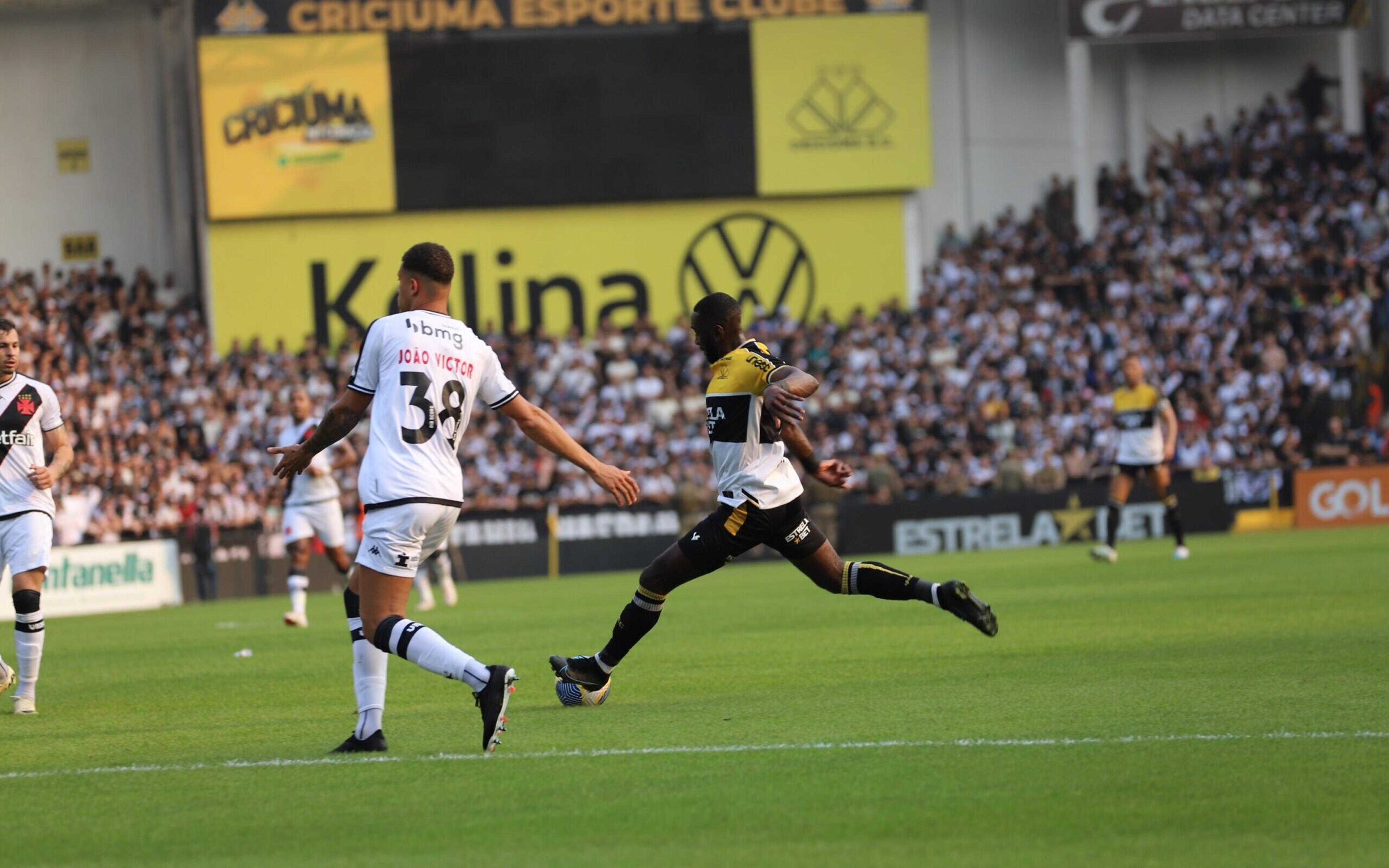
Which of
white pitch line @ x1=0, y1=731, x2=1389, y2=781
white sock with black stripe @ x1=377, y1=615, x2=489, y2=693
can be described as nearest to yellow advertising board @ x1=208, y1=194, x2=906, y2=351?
white pitch line @ x1=0, y1=731, x2=1389, y2=781

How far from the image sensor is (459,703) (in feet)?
32.2

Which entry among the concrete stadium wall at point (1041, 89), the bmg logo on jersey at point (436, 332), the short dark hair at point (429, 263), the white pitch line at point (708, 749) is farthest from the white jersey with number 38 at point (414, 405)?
the concrete stadium wall at point (1041, 89)

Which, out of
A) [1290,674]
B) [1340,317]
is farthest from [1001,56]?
[1290,674]

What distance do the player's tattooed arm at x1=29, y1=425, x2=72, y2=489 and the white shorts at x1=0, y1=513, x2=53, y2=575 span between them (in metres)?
0.24

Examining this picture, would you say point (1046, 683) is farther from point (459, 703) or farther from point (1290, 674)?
point (459, 703)

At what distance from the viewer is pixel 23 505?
10438 millimetres

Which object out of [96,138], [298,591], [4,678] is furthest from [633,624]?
[96,138]

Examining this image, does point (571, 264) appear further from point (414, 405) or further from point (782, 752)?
point (782, 752)

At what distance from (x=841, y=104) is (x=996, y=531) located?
39.9 ft

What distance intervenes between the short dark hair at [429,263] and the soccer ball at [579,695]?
9.45 feet

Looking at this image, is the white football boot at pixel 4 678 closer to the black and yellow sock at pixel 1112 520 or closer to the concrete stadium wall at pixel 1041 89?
the black and yellow sock at pixel 1112 520

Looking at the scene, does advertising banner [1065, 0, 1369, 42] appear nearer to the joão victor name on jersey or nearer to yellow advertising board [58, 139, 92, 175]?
the joão victor name on jersey

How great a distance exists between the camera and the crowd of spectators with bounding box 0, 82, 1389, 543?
101ft

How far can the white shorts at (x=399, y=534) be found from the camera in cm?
737
